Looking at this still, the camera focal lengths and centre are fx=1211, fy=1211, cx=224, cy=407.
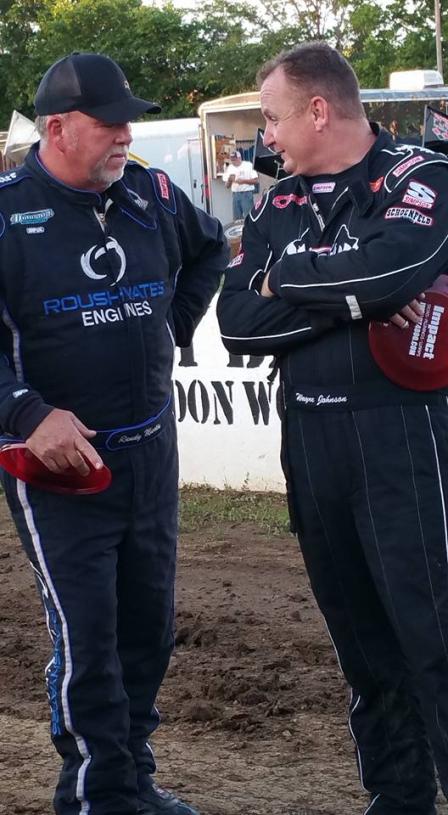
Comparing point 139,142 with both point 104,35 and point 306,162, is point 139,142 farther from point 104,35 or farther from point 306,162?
point 104,35

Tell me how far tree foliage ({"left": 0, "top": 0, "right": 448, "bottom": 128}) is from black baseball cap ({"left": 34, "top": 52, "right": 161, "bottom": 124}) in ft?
127

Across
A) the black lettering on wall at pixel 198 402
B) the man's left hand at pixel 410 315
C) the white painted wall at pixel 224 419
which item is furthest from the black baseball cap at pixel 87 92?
the black lettering on wall at pixel 198 402

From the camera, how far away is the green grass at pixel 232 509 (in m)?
7.84

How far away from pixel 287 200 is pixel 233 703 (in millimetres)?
2261

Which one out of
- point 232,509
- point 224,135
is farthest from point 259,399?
point 224,135

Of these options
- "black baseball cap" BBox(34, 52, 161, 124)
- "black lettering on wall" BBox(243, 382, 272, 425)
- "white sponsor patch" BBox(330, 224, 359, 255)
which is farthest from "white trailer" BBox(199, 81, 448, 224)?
"white sponsor patch" BBox(330, 224, 359, 255)

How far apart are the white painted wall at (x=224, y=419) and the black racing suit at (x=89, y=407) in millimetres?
4364

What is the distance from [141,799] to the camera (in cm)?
394

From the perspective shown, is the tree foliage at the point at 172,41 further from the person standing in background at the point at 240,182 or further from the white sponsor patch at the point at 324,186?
the white sponsor patch at the point at 324,186

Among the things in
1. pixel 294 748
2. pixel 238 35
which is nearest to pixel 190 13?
pixel 238 35

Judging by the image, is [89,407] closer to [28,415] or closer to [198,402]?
[28,415]

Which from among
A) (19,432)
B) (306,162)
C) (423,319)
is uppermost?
(306,162)

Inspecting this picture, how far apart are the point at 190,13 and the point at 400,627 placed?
4564cm

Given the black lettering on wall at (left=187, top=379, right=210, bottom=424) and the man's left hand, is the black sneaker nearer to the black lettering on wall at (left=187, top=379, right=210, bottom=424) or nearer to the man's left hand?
the man's left hand
